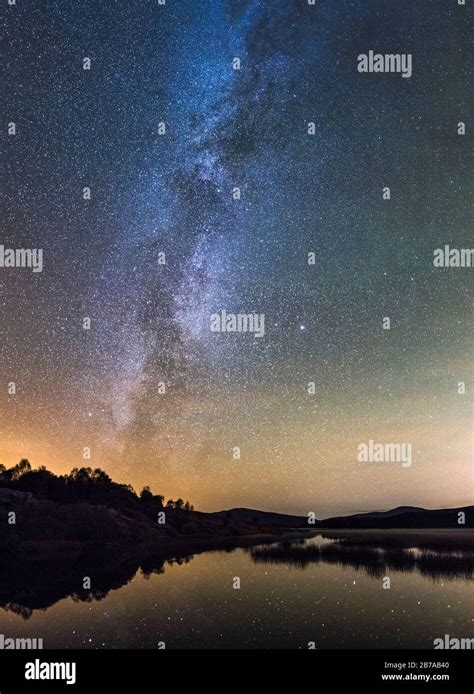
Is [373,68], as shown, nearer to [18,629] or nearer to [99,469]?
[99,469]

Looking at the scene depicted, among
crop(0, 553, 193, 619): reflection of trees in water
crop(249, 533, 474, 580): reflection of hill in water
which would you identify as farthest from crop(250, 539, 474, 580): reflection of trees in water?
crop(0, 553, 193, 619): reflection of trees in water

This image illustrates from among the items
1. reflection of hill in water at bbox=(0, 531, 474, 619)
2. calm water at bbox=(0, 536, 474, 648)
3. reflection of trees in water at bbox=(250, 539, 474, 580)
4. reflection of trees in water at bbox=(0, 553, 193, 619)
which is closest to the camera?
calm water at bbox=(0, 536, 474, 648)

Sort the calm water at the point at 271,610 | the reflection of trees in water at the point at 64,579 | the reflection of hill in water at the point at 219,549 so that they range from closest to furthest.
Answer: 1. the calm water at the point at 271,610
2. the reflection of trees in water at the point at 64,579
3. the reflection of hill in water at the point at 219,549

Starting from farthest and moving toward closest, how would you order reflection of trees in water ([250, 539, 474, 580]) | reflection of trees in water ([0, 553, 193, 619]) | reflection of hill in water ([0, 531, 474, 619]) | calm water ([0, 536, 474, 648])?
1. reflection of trees in water ([250, 539, 474, 580])
2. reflection of hill in water ([0, 531, 474, 619])
3. reflection of trees in water ([0, 553, 193, 619])
4. calm water ([0, 536, 474, 648])

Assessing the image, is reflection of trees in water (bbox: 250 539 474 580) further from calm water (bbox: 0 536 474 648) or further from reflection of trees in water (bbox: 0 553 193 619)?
reflection of trees in water (bbox: 0 553 193 619)

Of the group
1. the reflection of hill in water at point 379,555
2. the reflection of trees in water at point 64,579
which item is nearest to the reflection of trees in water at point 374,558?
the reflection of hill in water at point 379,555

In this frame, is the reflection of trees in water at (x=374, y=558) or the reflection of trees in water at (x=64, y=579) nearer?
the reflection of trees in water at (x=64, y=579)

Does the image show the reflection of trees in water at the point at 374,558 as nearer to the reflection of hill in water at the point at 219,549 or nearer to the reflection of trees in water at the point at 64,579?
the reflection of hill in water at the point at 219,549

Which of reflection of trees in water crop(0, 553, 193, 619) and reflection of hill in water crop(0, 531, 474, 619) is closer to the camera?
reflection of trees in water crop(0, 553, 193, 619)
